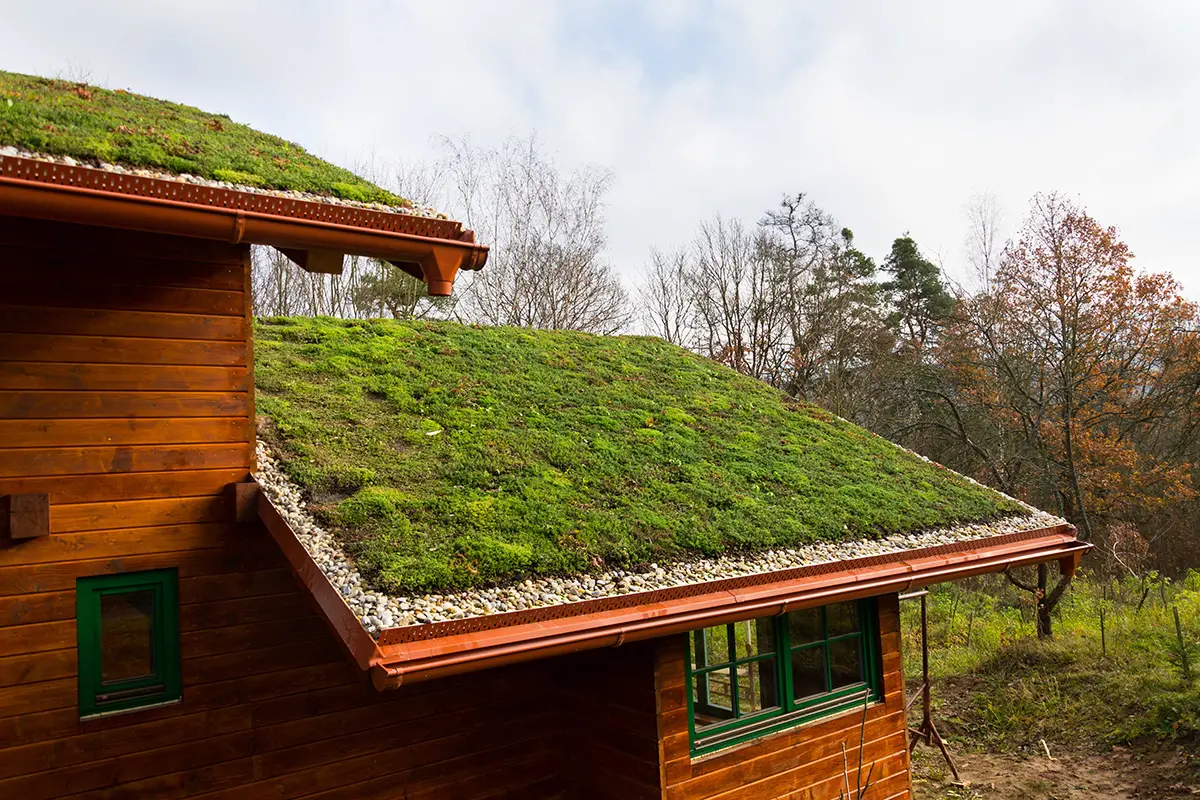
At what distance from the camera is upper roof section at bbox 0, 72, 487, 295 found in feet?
12.1

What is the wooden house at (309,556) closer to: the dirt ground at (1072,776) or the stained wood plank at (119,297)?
the stained wood plank at (119,297)

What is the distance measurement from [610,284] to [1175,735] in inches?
742

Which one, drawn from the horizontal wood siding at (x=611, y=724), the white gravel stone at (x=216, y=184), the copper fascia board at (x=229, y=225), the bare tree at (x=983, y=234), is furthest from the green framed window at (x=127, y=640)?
the bare tree at (x=983, y=234)

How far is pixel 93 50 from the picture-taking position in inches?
572

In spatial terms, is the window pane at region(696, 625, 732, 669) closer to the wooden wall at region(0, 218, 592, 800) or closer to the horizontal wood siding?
the horizontal wood siding

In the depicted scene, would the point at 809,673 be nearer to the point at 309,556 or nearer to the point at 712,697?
the point at 712,697

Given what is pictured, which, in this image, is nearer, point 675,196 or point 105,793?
point 105,793

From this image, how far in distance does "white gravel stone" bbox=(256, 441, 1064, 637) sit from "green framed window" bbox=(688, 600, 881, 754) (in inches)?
28.2

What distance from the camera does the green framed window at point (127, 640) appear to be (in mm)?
4375

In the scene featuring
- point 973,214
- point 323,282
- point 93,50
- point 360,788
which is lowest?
point 360,788

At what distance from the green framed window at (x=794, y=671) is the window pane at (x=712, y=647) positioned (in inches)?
0.8

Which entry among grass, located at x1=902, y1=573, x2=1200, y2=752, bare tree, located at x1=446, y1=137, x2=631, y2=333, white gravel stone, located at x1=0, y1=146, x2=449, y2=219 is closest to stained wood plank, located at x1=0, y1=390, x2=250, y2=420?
white gravel stone, located at x1=0, y1=146, x2=449, y2=219

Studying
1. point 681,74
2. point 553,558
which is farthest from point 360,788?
point 681,74

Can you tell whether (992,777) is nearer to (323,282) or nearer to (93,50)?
(323,282)
